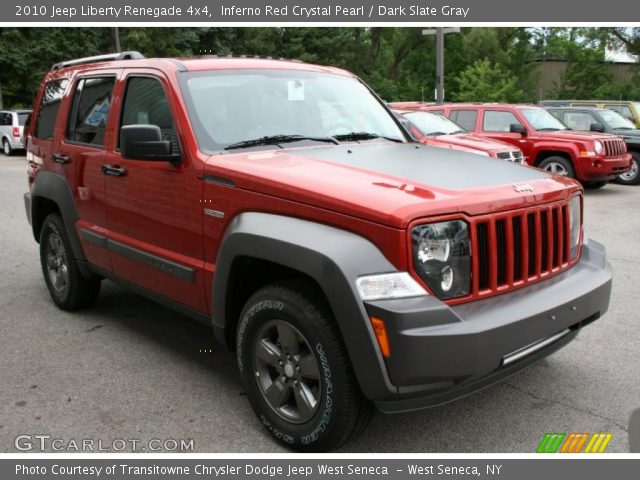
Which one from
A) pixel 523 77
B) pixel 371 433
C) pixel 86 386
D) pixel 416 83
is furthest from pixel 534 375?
pixel 416 83

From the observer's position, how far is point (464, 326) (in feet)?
8.79

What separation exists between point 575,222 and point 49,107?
14.0 ft

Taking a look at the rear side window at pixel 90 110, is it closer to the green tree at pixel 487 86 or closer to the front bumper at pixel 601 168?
the front bumper at pixel 601 168

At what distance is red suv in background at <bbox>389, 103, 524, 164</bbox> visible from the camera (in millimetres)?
10656

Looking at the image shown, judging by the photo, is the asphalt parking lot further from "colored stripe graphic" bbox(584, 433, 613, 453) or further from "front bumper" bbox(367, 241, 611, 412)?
"front bumper" bbox(367, 241, 611, 412)

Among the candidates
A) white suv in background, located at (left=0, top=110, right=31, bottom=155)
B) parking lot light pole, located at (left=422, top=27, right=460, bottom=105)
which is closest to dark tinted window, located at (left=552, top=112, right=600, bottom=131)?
parking lot light pole, located at (left=422, top=27, right=460, bottom=105)

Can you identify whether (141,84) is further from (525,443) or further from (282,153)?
(525,443)

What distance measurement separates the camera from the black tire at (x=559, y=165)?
1234 centimetres

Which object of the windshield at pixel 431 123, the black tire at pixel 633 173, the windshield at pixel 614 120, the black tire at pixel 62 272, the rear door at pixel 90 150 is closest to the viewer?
the rear door at pixel 90 150

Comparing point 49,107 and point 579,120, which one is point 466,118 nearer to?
point 579,120

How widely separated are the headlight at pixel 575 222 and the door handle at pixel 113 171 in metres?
2.72

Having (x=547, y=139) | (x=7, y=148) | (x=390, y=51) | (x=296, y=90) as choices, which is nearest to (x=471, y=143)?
(x=547, y=139)

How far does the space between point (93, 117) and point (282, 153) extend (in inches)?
72.2

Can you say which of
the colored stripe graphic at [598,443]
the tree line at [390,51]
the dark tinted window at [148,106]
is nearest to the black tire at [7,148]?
the tree line at [390,51]
